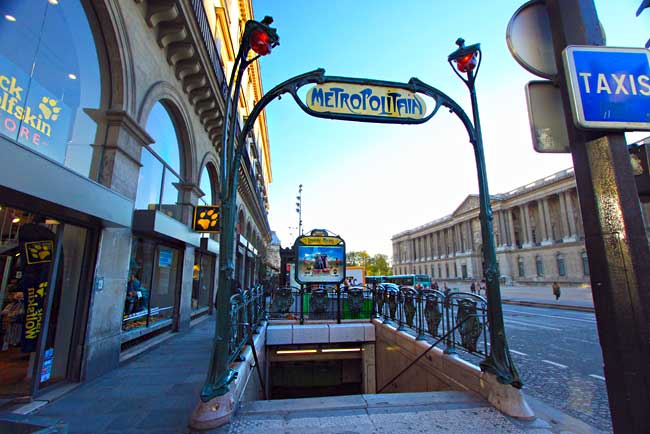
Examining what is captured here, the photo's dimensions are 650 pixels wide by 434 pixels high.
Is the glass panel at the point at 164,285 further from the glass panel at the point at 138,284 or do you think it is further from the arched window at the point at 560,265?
the arched window at the point at 560,265


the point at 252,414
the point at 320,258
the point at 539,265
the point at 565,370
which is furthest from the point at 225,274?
the point at 539,265

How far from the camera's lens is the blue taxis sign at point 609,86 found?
1862 mm

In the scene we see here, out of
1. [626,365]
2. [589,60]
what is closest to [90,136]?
[589,60]

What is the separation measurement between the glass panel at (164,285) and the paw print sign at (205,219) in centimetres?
103

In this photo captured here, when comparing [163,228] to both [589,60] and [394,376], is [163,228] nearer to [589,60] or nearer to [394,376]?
[394,376]

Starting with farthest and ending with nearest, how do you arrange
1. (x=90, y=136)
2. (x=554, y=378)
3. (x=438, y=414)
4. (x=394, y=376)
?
(x=394, y=376)
(x=554, y=378)
(x=90, y=136)
(x=438, y=414)

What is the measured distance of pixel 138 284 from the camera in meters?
7.41

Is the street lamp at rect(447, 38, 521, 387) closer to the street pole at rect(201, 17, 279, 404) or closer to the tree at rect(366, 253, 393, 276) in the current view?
the street pole at rect(201, 17, 279, 404)

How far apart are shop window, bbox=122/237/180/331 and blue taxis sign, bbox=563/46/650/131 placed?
7.87 m

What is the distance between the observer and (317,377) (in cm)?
1168

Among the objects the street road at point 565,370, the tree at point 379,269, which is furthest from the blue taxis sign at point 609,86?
the tree at point 379,269

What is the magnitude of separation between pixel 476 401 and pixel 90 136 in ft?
25.2

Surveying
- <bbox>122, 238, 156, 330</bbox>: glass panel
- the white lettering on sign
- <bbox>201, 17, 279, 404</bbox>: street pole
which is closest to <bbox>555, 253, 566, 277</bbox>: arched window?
<bbox>122, 238, 156, 330</bbox>: glass panel

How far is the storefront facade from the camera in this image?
4.29 meters
